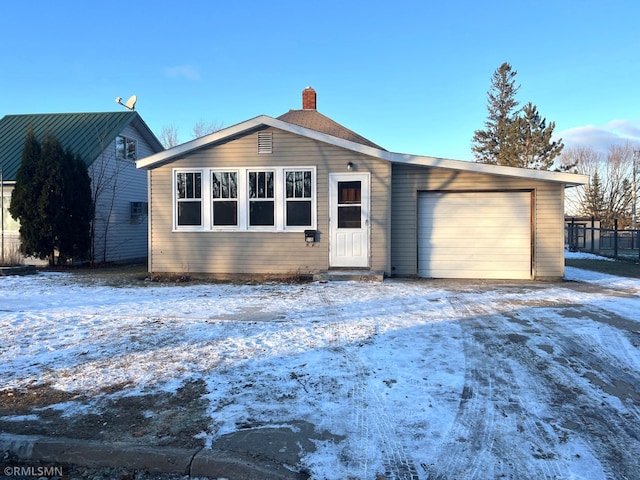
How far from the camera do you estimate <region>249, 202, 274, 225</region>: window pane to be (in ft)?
36.5

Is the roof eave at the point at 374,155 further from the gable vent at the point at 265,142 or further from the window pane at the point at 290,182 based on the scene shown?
the window pane at the point at 290,182

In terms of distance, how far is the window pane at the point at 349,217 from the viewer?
1080cm

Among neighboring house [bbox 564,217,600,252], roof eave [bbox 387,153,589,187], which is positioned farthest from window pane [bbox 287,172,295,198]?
neighboring house [bbox 564,217,600,252]

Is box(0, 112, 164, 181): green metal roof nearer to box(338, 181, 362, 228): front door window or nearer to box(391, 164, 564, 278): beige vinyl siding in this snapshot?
box(338, 181, 362, 228): front door window

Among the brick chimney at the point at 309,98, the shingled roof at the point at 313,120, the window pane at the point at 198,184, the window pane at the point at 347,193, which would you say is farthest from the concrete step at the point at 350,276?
the brick chimney at the point at 309,98

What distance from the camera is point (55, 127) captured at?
1767 cm

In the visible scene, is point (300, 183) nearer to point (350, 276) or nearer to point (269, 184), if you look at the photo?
point (269, 184)

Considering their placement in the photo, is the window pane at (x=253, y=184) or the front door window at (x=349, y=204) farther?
the window pane at (x=253, y=184)

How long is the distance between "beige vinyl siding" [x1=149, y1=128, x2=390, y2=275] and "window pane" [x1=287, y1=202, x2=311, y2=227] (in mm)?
261

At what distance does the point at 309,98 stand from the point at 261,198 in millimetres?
13728

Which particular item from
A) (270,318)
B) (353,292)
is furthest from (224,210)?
(270,318)

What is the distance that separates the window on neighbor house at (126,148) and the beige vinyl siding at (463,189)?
1172 cm

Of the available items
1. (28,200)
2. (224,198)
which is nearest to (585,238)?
(224,198)

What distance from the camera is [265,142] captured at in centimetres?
1102
